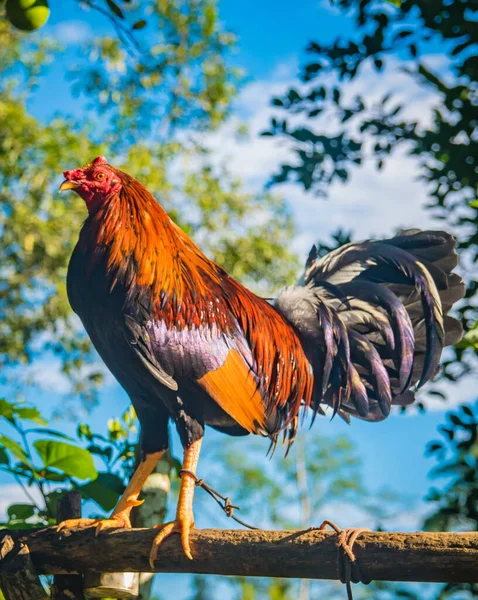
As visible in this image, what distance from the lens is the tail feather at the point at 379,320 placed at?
178 centimetres

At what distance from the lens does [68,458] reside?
185 cm

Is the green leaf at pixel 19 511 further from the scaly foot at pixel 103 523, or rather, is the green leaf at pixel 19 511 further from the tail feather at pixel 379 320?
the tail feather at pixel 379 320

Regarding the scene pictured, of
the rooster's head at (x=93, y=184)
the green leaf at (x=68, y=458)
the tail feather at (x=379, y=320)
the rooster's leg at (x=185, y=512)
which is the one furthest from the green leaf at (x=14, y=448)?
the tail feather at (x=379, y=320)

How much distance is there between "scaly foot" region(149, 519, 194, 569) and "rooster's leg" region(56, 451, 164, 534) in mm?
180

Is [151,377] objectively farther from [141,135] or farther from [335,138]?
[141,135]

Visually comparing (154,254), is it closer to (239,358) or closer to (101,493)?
(239,358)

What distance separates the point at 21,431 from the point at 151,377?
27.4 inches

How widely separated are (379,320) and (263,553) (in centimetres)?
75

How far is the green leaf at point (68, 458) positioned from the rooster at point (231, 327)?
0.20 metres

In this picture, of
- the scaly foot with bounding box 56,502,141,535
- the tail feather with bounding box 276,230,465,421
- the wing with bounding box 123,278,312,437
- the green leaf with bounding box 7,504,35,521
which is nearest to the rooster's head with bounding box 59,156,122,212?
the wing with bounding box 123,278,312,437

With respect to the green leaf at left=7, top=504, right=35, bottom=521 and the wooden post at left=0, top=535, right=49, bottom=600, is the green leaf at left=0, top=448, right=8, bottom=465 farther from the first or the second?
the wooden post at left=0, top=535, right=49, bottom=600

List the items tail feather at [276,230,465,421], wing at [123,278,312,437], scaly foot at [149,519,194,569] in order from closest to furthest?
scaly foot at [149,519,194,569] → wing at [123,278,312,437] → tail feather at [276,230,465,421]

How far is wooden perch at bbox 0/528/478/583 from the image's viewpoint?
1.21 metres

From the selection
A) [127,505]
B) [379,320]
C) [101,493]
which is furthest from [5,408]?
A: [379,320]
